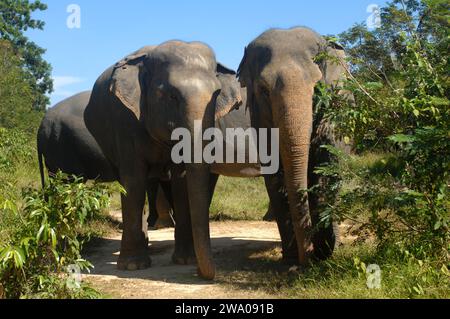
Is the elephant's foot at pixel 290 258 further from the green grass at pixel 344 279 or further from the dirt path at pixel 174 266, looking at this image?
the dirt path at pixel 174 266

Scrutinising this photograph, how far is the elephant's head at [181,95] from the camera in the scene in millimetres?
6109

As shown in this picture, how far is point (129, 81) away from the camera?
23.7 ft

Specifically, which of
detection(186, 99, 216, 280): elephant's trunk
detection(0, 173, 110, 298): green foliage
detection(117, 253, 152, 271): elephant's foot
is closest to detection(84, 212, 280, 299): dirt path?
detection(117, 253, 152, 271): elephant's foot

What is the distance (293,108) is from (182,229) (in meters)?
2.57

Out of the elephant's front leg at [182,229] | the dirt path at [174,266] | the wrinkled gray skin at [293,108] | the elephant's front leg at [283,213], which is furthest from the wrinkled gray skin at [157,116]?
the elephant's front leg at [283,213]

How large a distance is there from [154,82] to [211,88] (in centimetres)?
83

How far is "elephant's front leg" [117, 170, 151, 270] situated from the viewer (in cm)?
713

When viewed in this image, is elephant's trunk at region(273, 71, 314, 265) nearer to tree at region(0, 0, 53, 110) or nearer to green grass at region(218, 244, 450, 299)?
green grass at region(218, 244, 450, 299)

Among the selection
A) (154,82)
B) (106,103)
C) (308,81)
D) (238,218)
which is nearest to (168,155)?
(154,82)

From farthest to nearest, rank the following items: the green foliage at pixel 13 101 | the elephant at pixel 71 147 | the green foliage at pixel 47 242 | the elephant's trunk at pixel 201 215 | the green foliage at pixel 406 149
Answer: the green foliage at pixel 13 101 → the elephant at pixel 71 147 → the elephant's trunk at pixel 201 215 → the green foliage at pixel 406 149 → the green foliage at pixel 47 242

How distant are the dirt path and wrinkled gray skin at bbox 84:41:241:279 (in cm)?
30

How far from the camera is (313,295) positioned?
4992 millimetres

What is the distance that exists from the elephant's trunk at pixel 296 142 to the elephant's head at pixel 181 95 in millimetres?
985

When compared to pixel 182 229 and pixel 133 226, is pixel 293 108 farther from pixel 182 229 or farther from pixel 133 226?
pixel 133 226
